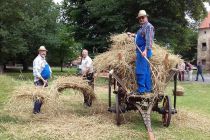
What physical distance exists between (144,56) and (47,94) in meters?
→ 2.25

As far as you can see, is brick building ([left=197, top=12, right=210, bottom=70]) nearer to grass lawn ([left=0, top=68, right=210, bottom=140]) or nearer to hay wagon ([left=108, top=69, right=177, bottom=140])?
grass lawn ([left=0, top=68, right=210, bottom=140])

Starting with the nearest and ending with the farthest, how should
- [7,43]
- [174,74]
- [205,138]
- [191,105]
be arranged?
[205,138] < [174,74] < [191,105] < [7,43]

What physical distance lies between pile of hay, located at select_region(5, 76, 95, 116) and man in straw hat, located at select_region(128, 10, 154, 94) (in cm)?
189

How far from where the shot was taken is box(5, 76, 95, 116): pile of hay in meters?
8.97

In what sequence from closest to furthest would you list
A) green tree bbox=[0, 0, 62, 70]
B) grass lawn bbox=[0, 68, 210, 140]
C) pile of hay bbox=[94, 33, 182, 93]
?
grass lawn bbox=[0, 68, 210, 140]
pile of hay bbox=[94, 33, 182, 93]
green tree bbox=[0, 0, 62, 70]

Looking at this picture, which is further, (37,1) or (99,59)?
(37,1)

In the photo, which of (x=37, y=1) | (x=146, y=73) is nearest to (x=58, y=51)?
(x=37, y=1)

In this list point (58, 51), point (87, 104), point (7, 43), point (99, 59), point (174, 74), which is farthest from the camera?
point (58, 51)

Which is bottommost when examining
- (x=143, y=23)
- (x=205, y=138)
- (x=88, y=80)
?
(x=205, y=138)

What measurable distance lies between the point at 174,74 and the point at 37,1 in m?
29.6

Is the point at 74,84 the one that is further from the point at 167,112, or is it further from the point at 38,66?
the point at 167,112

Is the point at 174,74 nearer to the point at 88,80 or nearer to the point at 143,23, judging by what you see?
the point at 143,23

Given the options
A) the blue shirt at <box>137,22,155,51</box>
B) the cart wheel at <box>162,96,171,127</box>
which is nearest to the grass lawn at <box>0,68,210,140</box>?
the cart wheel at <box>162,96,171,127</box>

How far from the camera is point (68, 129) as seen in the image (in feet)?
26.8
